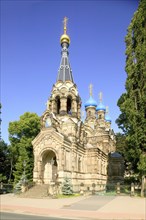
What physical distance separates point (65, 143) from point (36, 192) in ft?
22.0

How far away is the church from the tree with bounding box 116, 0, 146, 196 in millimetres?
7999

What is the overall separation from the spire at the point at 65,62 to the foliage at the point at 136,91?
13.6 m

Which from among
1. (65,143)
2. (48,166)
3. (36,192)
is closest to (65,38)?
(65,143)

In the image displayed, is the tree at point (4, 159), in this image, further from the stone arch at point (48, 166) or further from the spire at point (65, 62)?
the spire at point (65, 62)

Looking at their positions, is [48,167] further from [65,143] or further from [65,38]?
[65,38]

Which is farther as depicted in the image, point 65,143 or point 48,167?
point 48,167

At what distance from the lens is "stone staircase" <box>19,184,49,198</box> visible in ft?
79.6

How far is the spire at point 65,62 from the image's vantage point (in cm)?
3850

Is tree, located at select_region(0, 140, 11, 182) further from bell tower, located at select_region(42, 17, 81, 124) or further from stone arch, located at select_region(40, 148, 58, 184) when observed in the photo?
stone arch, located at select_region(40, 148, 58, 184)

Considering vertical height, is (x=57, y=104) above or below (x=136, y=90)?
above

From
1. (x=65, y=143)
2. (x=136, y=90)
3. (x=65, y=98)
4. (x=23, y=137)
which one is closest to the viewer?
(x=136, y=90)

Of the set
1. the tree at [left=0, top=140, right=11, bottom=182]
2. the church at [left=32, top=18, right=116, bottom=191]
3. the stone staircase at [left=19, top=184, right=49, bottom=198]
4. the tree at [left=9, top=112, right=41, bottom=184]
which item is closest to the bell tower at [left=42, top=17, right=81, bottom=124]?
the church at [left=32, top=18, right=116, bottom=191]

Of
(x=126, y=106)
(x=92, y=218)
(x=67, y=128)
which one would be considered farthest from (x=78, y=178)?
(x=92, y=218)

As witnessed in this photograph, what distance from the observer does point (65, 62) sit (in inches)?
1596
